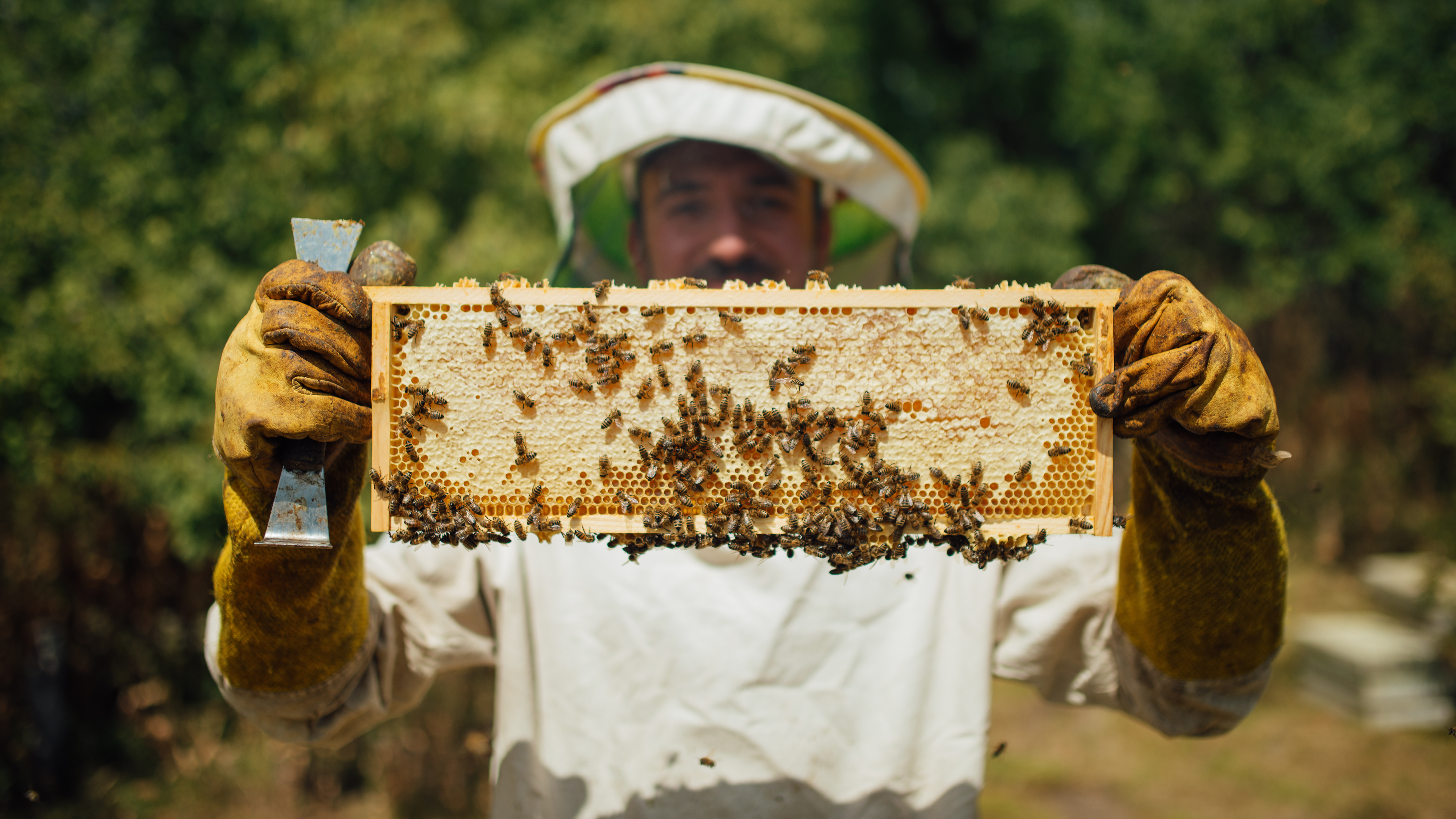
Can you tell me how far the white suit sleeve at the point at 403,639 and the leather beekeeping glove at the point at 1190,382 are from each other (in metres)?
2.25

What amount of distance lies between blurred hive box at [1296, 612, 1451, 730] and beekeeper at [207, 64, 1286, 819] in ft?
23.4

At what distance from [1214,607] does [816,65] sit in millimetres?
10641

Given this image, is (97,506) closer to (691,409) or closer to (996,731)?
(691,409)

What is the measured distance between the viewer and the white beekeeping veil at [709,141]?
3299 millimetres

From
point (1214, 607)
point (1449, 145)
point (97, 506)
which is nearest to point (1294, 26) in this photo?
point (1449, 145)

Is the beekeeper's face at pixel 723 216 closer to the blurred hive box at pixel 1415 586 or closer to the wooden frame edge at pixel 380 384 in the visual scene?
the wooden frame edge at pixel 380 384

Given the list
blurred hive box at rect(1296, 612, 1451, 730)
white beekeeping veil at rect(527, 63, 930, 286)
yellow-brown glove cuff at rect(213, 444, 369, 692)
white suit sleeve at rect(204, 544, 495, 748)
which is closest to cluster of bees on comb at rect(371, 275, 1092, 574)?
yellow-brown glove cuff at rect(213, 444, 369, 692)

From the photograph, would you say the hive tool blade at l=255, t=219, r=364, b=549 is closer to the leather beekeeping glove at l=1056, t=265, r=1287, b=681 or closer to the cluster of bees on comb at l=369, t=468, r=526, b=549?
the cluster of bees on comb at l=369, t=468, r=526, b=549

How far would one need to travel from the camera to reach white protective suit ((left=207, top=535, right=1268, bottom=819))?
2807 millimetres

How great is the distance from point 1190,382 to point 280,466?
2.30m

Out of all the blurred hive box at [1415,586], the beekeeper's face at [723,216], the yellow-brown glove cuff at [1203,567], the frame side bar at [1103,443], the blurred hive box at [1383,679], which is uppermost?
the beekeeper's face at [723,216]

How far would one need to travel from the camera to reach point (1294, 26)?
1370cm

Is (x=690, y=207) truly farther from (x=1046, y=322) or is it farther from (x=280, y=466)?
(x=280, y=466)

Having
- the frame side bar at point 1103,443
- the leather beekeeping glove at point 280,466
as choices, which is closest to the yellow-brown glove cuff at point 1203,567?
the frame side bar at point 1103,443
